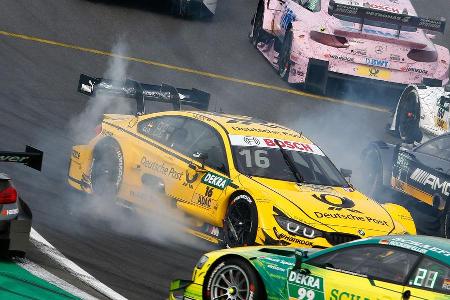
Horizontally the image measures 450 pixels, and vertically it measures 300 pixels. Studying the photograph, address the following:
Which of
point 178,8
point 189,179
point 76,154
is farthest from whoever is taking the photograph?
point 178,8

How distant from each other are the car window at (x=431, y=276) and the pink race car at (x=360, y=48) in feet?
35.6

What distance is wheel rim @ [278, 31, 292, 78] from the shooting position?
21062mm

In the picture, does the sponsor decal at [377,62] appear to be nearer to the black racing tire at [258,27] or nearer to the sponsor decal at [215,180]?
the black racing tire at [258,27]

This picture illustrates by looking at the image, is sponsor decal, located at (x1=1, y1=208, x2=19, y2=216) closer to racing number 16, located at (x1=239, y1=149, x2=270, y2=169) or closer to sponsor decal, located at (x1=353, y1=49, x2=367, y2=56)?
racing number 16, located at (x1=239, y1=149, x2=270, y2=169)

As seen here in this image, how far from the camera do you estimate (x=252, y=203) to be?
39.8 ft

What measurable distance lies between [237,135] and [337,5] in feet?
21.8

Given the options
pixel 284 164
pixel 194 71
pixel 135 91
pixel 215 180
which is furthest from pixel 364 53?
pixel 215 180

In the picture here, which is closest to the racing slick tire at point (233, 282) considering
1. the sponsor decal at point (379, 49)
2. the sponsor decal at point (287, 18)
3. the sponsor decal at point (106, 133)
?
the sponsor decal at point (106, 133)

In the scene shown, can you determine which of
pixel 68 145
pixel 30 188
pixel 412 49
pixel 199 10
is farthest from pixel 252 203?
pixel 199 10

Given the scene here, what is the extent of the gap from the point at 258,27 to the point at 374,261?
571 inches

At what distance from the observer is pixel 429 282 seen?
881 centimetres

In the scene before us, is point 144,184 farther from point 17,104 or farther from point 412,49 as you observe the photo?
point 412,49

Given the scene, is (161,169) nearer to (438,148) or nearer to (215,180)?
(215,180)

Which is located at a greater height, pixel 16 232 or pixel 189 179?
pixel 16 232
